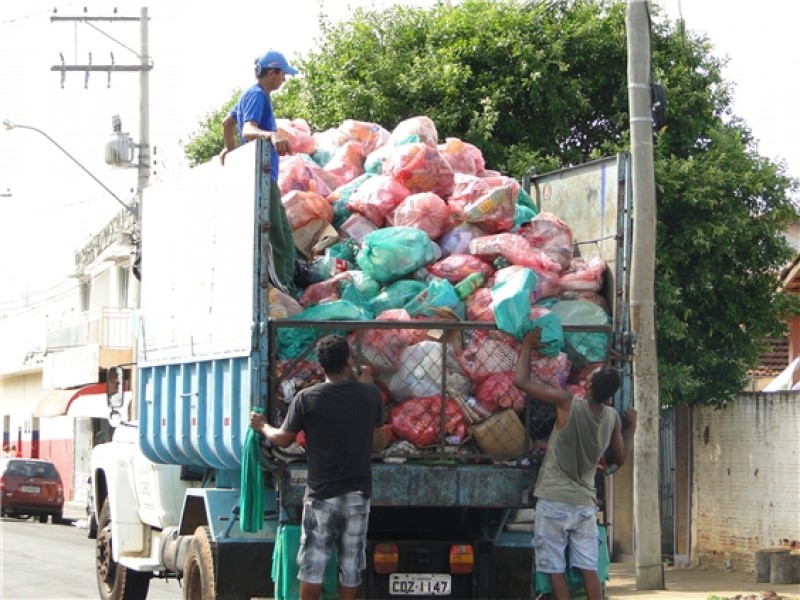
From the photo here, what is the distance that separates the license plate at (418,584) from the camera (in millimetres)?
8461

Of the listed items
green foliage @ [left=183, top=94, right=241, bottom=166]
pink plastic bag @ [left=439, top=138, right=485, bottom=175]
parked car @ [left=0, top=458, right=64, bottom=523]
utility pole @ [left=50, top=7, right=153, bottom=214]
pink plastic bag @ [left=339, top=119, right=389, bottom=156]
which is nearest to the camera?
pink plastic bag @ [left=439, top=138, right=485, bottom=175]

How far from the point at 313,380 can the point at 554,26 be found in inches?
412

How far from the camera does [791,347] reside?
2206cm

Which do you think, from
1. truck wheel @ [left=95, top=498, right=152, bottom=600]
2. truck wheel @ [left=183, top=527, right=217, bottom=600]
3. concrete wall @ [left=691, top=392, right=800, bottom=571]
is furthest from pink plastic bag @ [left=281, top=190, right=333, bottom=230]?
concrete wall @ [left=691, top=392, right=800, bottom=571]

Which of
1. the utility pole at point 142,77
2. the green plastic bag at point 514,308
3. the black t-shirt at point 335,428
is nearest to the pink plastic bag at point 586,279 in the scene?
the green plastic bag at point 514,308

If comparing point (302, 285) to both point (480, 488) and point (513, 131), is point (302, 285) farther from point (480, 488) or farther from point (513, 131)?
point (513, 131)

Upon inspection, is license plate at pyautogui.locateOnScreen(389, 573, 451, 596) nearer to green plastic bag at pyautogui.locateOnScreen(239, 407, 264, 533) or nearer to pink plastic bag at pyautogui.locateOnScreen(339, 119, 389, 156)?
green plastic bag at pyautogui.locateOnScreen(239, 407, 264, 533)

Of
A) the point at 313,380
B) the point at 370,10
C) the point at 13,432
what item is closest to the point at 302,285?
the point at 313,380

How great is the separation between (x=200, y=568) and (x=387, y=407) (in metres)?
1.59

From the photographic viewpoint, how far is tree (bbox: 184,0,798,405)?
16.5 meters

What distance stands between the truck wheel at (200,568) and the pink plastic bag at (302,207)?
6.57ft

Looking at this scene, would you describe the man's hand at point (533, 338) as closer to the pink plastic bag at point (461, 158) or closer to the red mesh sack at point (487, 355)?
the red mesh sack at point (487, 355)

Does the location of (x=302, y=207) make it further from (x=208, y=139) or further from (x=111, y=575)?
(x=208, y=139)

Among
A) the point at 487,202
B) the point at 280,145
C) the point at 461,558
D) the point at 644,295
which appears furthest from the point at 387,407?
the point at 644,295
